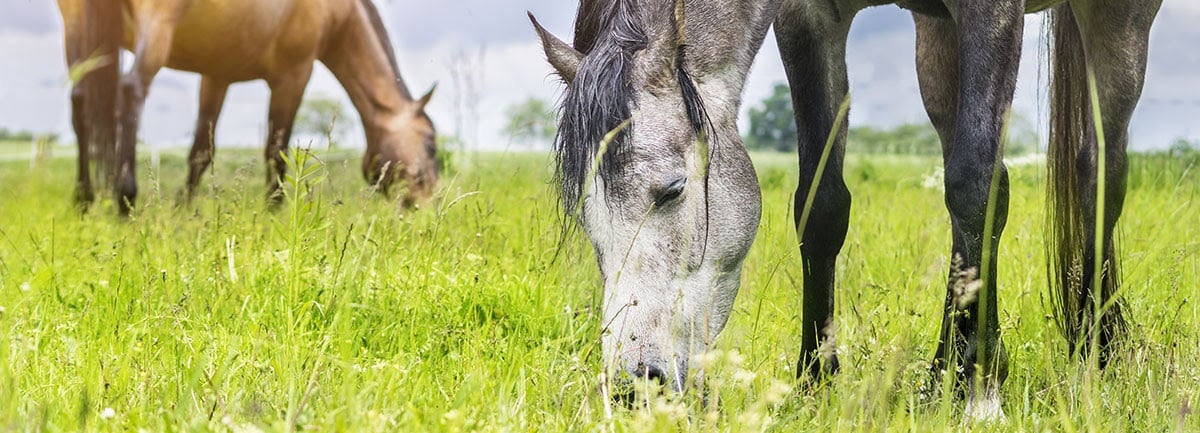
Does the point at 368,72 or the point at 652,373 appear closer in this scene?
the point at 652,373

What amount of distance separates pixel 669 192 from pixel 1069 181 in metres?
1.96

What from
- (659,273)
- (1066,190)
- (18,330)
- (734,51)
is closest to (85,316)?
(18,330)

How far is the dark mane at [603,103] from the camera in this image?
2.18 metres

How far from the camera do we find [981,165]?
8.25ft

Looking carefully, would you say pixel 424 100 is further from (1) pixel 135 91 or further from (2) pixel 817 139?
(2) pixel 817 139

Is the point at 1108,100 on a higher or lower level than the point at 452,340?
higher

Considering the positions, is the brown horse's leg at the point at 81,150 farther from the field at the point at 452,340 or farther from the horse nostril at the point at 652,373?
the horse nostril at the point at 652,373

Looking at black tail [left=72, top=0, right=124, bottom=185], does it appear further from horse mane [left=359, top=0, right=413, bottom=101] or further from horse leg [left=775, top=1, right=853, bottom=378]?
horse leg [left=775, top=1, right=853, bottom=378]

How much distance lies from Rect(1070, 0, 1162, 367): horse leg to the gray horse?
0.09 m

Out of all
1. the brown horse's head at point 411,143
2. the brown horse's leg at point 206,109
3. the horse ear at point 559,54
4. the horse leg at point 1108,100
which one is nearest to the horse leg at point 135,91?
the brown horse's leg at point 206,109

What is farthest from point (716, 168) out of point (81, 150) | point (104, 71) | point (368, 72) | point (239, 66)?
point (368, 72)

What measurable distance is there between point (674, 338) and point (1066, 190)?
2.01 m

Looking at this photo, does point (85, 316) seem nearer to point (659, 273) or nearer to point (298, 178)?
point (298, 178)

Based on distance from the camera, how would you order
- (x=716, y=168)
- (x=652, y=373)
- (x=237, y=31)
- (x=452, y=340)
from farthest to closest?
(x=237, y=31) → (x=452, y=340) → (x=716, y=168) → (x=652, y=373)
